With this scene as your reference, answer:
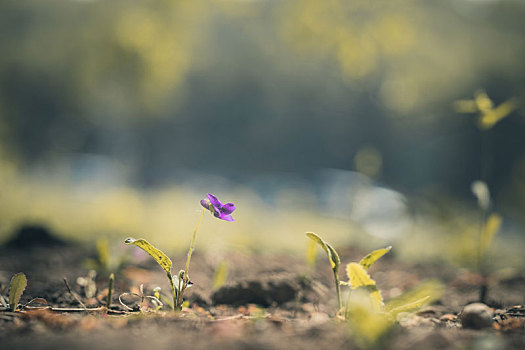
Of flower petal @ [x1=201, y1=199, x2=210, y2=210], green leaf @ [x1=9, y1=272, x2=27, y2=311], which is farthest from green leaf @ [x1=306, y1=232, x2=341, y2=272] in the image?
green leaf @ [x1=9, y1=272, x2=27, y2=311]

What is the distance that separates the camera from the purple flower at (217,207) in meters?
1.18

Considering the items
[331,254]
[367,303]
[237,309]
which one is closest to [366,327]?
[367,303]

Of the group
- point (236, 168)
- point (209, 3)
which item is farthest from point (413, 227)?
point (236, 168)

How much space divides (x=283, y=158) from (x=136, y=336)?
15932 mm

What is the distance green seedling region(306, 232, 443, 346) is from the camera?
2.52 feet

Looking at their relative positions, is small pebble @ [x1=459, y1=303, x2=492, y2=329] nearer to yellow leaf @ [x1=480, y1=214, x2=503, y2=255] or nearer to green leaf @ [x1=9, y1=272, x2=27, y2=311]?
yellow leaf @ [x1=480, y1=214, x2=503, y2=255]

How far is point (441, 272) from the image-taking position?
7.52ft

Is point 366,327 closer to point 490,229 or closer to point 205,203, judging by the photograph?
point 205,203

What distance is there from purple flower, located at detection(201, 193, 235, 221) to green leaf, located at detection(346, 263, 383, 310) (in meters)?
0.37

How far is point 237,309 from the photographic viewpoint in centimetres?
143

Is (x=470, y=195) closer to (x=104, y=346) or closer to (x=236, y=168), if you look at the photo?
(x=236, y=168)

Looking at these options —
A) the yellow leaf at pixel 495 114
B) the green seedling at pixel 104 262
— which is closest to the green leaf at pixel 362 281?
the yellow leaf at pixel 495 114

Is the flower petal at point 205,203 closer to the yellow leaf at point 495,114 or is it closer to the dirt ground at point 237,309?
the dirt ground at point 237,309

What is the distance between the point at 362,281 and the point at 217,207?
1.53 ft
